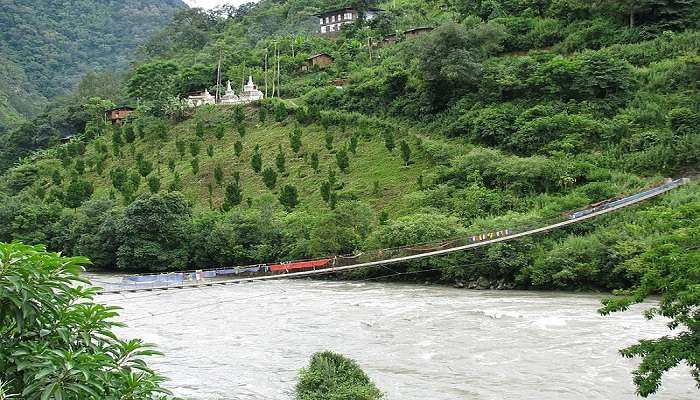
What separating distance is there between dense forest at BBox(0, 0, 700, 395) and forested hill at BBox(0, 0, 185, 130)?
4276 cm

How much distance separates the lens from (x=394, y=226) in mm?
28188

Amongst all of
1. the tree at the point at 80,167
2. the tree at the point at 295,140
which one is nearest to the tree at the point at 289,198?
the tree at the point at 295,140

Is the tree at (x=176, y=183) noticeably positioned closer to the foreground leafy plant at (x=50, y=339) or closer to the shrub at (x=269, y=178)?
the shrub at (x=269, y=178)

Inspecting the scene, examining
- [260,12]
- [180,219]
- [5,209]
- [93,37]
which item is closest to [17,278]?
[180,219]

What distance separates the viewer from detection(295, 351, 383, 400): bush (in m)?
11.8

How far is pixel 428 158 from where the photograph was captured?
3550 centimetres

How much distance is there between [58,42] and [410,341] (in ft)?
343

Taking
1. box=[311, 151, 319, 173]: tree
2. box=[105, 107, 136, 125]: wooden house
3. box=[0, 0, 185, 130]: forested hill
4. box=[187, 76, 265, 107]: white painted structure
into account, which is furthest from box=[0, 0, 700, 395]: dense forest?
box=[0, 0, 185, 130]: forested hill

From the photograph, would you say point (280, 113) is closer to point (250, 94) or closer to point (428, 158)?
point (250, 94)

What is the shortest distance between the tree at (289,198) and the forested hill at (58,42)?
54414 millimetres

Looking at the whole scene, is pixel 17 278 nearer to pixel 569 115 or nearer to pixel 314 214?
pixel 314 214

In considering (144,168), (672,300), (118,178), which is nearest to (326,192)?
(144,168)

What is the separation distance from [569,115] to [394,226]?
11.2 meters

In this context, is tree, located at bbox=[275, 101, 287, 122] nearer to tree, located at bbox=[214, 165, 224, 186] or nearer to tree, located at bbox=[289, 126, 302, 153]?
tree, located at bbox=[289, 126, 302, 153]
